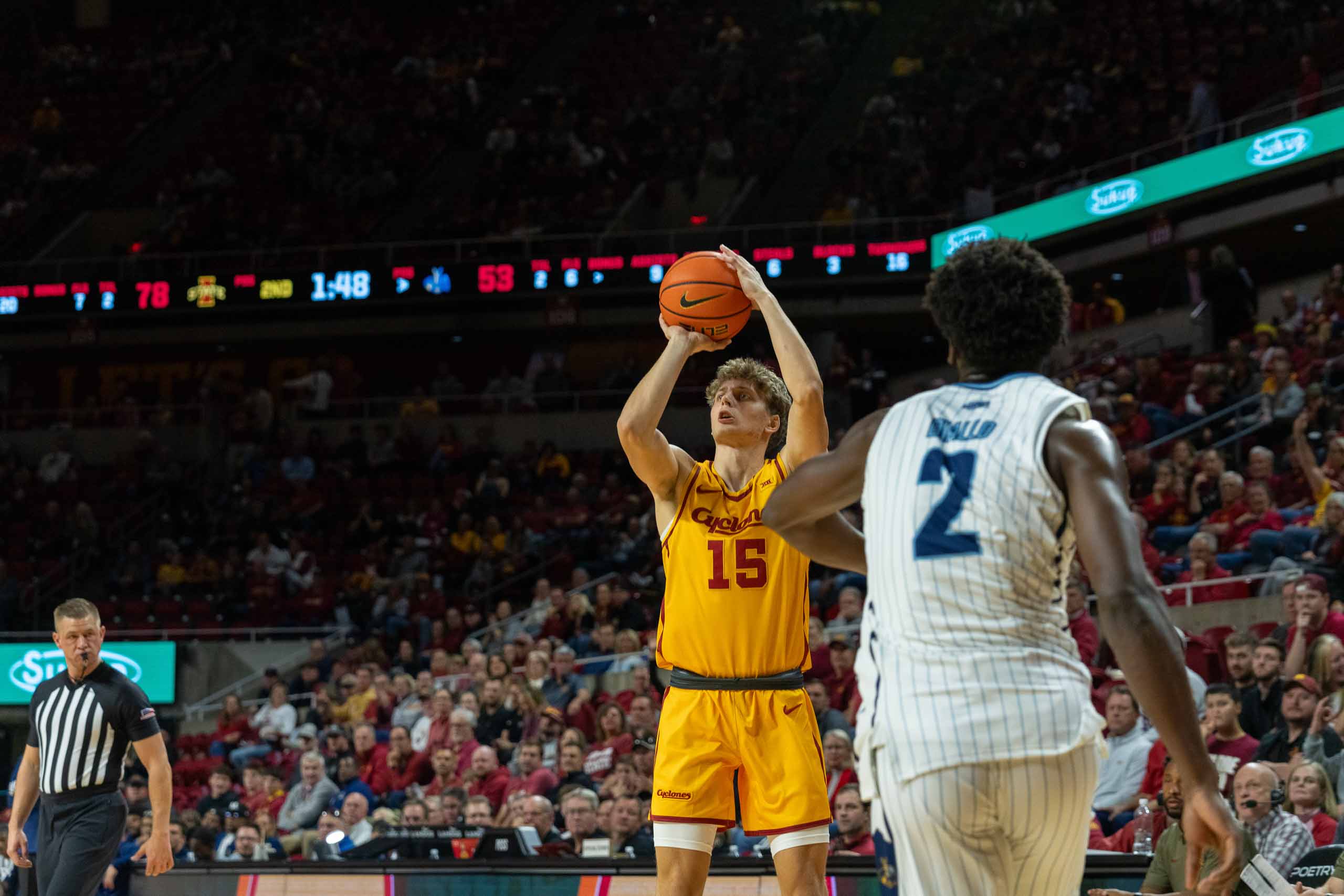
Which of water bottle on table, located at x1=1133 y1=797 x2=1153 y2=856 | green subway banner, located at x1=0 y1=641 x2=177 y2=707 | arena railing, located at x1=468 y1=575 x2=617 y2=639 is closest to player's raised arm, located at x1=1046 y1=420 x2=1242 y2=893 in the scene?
water bottle on table, located at x1=1133 y1=797 x2=1153 y2=856

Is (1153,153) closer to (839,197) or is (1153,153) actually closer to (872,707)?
(839,197)

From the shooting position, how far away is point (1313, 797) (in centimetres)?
668

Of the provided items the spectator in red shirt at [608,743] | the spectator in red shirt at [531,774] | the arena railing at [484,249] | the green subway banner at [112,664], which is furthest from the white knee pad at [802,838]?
the arena railing at [484,249]

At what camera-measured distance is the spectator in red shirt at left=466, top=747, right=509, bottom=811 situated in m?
Result: 11.1

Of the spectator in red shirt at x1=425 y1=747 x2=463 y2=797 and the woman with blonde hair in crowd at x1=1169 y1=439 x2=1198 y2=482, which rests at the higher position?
the woman with blonde hair in crowd at x1=1169 y1=439 x2=1198 y2=482

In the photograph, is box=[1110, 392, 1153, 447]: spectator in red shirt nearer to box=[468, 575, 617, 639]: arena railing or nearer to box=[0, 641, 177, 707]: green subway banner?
box=[468, 575, 617, 639]: arena railing

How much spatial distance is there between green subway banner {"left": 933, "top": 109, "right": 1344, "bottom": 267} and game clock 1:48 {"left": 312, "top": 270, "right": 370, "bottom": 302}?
26.1 ft

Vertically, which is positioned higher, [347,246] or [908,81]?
[908,81]

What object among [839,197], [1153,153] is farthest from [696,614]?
[839,197]

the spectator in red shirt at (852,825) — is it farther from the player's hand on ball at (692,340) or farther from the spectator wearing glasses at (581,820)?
the player's hand on ball at (692,340)

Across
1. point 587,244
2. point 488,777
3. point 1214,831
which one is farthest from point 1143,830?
point 587,244

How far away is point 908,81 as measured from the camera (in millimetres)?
23234

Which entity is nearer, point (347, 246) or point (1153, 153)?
point (1153, 153)

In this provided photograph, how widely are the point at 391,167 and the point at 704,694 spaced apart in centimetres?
2156
